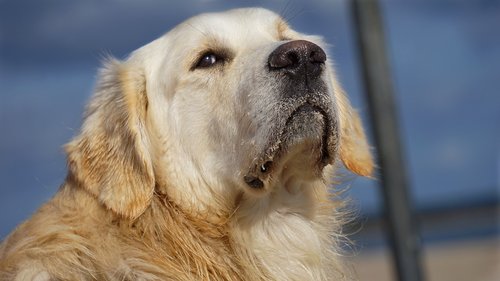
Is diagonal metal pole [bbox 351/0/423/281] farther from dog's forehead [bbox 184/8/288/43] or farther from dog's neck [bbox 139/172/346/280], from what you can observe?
dog's forehead [bbox 184/8/288/43]

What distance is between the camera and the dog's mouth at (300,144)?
4613mm

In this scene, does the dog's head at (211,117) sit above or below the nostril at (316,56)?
below

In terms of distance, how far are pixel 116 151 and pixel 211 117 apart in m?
0.53

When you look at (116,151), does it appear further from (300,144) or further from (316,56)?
(316,56)

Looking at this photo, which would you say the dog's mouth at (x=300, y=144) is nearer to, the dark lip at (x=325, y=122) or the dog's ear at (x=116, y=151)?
the dark lip at (x=325, y=122)

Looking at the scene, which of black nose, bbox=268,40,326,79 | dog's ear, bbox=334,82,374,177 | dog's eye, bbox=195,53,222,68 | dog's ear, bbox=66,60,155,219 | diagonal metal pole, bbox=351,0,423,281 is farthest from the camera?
diagonal metal pole, bbox=351,0,423,281

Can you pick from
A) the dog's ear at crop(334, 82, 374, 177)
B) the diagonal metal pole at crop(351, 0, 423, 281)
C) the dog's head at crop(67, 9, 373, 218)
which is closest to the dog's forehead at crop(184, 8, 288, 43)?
the dog's head at crop(67, 9, 373, 218)

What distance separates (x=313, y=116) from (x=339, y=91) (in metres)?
1.13

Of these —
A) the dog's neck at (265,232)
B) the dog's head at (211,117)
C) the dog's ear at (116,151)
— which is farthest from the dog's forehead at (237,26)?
the dog's neck at (265,232)

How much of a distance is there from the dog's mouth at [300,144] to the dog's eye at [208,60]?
650 mm

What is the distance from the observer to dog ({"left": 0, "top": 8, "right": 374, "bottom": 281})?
4617 mm

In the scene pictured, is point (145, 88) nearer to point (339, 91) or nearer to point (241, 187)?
point (241, 187)

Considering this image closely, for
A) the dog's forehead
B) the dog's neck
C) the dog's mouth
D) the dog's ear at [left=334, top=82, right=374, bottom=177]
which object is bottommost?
the dog's neck

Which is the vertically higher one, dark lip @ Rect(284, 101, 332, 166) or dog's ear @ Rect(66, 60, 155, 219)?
dark lip @ Rect(284, 101, 332, 166)
